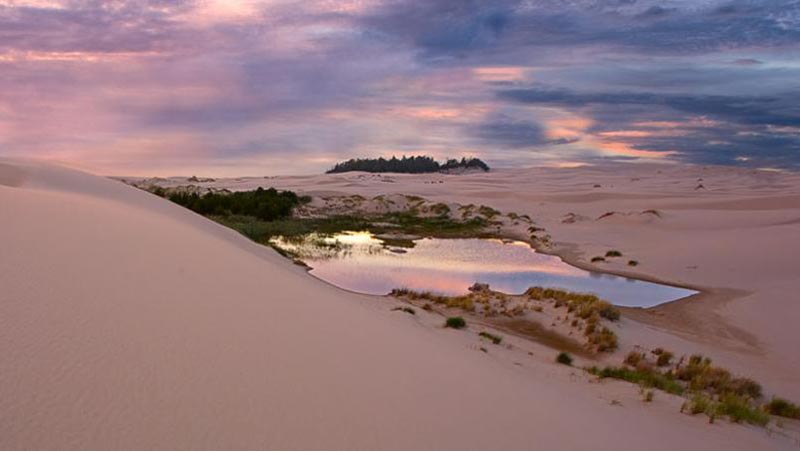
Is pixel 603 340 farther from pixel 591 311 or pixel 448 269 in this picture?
pixel 448 269

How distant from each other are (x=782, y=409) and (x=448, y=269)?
33.3ft

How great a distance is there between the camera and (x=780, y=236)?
837 inches

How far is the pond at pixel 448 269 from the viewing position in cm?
1398

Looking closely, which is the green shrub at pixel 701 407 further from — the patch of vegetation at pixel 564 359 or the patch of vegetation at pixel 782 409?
the patch of vegetation at pixel 564 359

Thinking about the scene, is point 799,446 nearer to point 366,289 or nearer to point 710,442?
point 710,442

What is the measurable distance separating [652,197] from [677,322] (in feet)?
131

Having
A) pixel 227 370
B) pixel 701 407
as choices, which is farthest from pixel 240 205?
pixel 227 370

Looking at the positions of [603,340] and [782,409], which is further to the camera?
[603,340]

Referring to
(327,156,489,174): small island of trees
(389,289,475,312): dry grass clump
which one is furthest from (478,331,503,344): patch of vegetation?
(327,156,489,174): small island of trees

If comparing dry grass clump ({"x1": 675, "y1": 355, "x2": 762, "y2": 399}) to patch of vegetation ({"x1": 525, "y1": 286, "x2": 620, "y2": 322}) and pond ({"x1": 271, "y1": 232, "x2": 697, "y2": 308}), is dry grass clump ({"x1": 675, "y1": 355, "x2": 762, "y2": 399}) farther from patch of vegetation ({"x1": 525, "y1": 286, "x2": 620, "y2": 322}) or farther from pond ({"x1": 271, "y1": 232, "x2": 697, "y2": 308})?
pond ({"x1": 271, "y1": 232, "x2": 697, "y2": 308})

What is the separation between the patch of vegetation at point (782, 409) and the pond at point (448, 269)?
247 inches

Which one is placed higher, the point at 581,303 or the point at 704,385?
the point at 581,303

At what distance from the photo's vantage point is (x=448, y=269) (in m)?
16.6

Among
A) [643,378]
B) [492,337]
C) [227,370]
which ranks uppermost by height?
[227,370]
